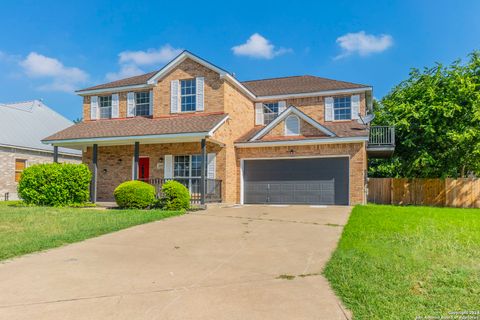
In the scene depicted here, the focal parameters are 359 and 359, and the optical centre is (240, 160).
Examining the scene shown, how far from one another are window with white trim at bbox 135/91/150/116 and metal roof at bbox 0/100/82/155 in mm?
9121

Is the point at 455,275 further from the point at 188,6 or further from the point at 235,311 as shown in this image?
the point at 188,6

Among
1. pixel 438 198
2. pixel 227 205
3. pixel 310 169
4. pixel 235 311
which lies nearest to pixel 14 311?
pixel 235 311

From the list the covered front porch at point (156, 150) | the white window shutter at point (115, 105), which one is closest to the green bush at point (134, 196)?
the covered front porch at point (156, 150)

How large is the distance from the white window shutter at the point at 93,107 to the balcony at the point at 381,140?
602 inches

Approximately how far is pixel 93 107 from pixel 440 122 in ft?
64.4

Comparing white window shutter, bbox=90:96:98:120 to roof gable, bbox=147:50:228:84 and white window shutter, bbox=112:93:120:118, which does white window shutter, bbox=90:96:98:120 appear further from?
roof gable, bbox=147:50:228:84

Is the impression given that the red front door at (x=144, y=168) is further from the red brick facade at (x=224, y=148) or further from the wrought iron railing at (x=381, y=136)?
the wrought iron railing at (x=381, y=136)

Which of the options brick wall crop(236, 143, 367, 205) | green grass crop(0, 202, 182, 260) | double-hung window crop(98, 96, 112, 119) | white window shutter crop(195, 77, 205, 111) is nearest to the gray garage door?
brick wall crop(236, 143, 367, 205)

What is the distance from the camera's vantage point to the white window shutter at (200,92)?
17.7 m

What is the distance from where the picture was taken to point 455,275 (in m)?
5.07

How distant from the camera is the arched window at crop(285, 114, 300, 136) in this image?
58.9 feet

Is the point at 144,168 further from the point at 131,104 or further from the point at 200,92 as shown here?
the point at 200,92

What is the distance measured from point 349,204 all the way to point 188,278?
13001mm

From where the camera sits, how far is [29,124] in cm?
2595
